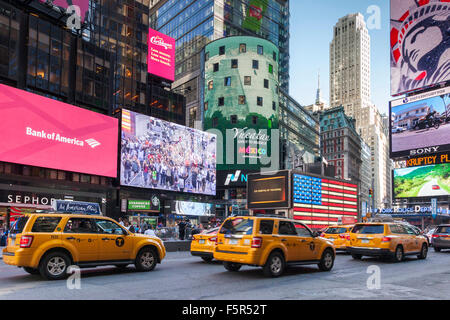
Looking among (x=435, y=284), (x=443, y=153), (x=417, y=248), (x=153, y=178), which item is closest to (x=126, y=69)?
(x=153, y=178)

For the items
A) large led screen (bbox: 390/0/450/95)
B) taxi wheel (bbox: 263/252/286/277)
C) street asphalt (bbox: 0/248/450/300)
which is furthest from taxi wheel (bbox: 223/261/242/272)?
large led screen (bbox: 390/0/450/95)

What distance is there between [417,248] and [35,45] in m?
41.5

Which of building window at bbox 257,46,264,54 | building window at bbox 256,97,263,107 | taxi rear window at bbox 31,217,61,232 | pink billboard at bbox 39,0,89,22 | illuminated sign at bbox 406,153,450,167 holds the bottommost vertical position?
taxi rear window at bbox 31,217,61,232

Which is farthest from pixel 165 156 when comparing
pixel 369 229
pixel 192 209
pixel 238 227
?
pixel 238 227

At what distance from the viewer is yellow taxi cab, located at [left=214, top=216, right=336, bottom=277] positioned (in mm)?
12156

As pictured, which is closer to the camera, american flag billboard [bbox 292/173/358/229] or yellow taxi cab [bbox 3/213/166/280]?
yellow taxi cab [bbox 3/213/166/280]

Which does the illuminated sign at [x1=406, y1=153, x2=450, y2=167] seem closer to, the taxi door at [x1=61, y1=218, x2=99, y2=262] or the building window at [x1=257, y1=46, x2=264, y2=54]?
the building window at [x1=257, y1=46, x2=264, y2=54]

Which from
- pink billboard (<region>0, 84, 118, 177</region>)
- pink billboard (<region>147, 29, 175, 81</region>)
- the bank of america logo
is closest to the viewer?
pink billboard (<region>0, 84, 118, 177</region>)

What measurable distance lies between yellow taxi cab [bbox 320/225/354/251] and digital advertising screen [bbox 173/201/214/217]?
3623cm

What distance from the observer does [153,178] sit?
5522 centimetres

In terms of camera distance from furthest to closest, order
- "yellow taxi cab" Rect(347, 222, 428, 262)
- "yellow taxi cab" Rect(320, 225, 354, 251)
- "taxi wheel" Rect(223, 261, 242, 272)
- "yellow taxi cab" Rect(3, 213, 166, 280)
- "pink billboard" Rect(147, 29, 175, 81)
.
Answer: "pink billboard" Rect(147, 29, 175, 81) < "yellow taxi cab" Rect(320, 225, 354, 251) < "yellow taxi cab" Rect(347, 222, 428, 262) < "taxi wheel" Rect(223, 261, 242, 272) < "yellow taxi cab" Rect(3, 213, 166, 280)

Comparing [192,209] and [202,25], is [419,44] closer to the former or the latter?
[192,209]

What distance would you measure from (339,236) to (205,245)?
8.99 metres
